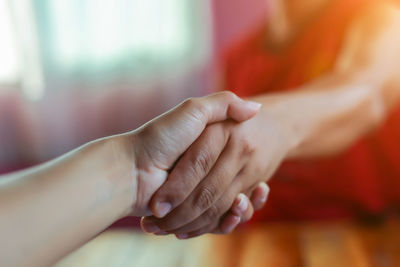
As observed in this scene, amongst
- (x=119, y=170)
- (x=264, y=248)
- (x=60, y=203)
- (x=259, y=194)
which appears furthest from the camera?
(x=264, y=248)

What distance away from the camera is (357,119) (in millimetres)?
1750

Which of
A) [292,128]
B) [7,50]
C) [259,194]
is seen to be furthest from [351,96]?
[7,50]

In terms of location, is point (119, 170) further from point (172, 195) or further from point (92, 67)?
point (92, 67)

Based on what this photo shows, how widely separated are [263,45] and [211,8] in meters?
0.24

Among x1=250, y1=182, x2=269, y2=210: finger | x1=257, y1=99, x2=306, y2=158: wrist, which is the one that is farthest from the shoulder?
x1=250, y1=182, x2=269, y2=210: finger

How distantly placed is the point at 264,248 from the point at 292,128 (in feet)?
1.98

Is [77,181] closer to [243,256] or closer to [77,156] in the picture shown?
[77,156]

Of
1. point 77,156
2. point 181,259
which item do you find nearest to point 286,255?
point 181,259

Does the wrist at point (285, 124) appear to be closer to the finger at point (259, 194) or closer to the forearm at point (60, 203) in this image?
the finger at point (259, 194)

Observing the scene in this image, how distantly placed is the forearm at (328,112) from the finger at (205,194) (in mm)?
177

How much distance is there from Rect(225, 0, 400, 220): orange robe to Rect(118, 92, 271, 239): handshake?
31.6 inches

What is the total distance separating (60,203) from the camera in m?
0.87

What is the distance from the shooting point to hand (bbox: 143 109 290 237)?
1.06m

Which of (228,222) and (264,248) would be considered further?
(264,248)
